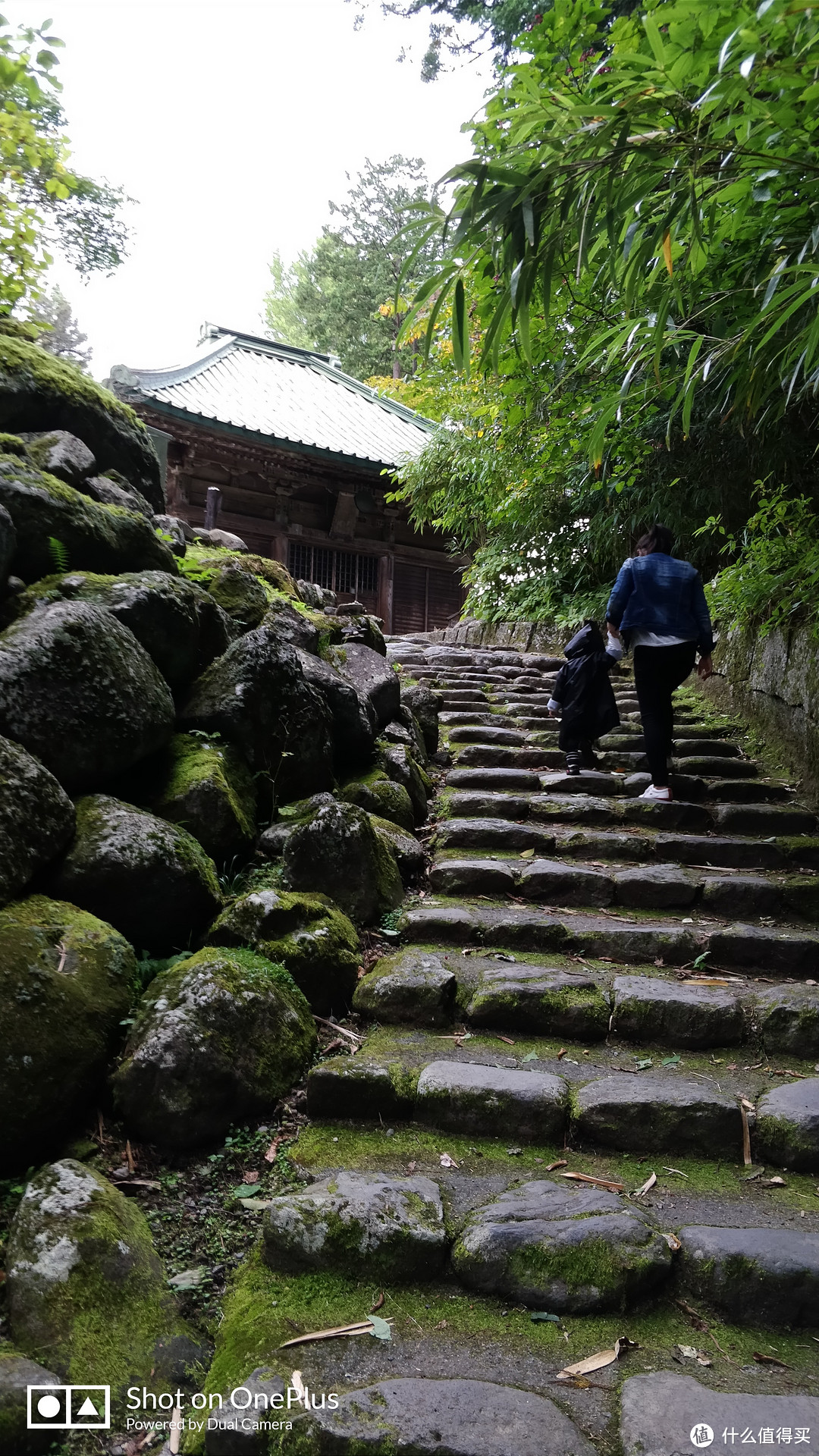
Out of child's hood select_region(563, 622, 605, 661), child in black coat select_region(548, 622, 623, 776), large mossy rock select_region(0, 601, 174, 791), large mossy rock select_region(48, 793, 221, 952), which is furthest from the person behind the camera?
child's hood select_region(563, 622, 605, 661)

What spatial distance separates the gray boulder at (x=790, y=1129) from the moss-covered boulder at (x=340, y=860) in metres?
1.78

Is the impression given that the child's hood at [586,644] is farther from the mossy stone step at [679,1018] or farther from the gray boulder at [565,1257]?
the gray boulder at [565,1257]

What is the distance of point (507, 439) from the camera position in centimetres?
889

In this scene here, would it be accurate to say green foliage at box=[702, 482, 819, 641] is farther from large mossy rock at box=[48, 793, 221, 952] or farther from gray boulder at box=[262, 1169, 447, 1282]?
gray boulder at box=[262, 1169, 447, 1282]

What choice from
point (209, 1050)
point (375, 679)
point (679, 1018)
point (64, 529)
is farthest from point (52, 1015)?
point (375, 679)

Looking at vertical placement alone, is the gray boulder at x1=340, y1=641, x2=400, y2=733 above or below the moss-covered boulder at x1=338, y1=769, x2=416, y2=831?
above

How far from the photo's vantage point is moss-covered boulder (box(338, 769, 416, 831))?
4.47 meters

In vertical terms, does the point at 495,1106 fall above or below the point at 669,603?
below

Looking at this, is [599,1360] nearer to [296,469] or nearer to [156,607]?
[156,607]

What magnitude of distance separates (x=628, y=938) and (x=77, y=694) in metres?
2.60

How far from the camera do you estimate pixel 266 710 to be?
12.8ft

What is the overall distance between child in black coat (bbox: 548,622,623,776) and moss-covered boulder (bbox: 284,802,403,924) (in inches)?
98.6

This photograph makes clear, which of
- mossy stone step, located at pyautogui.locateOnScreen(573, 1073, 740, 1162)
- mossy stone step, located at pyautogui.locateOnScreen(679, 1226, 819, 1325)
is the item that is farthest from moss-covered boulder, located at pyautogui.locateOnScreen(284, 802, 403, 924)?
mossy stone step, located at pyautogui.locateOnScreen(679, 1226, 819, 1325)

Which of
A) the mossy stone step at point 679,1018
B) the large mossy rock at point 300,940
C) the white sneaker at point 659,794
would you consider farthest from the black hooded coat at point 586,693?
the large mossy rock at point 300,940
